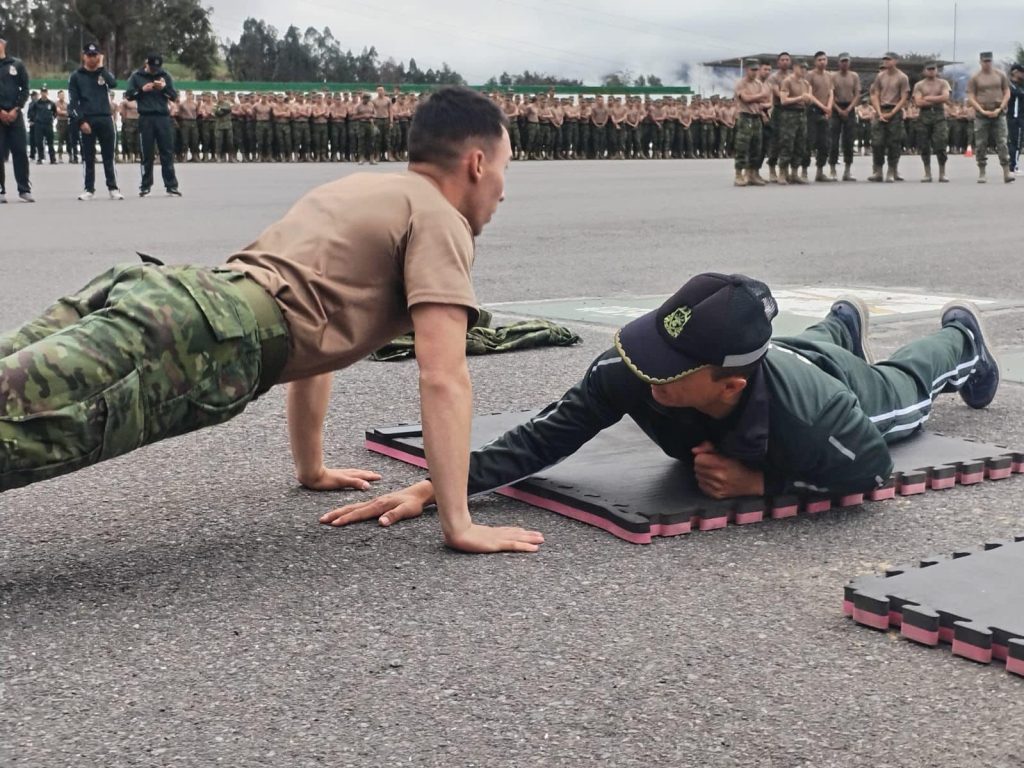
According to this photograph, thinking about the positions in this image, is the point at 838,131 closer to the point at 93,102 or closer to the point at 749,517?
the point at 93,102

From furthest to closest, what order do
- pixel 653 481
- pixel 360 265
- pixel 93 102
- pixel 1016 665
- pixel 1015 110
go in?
pixel 1015 110 → pixel 93 102 → pixel 653 481 → pixel 360 265 → pixel 1016 665

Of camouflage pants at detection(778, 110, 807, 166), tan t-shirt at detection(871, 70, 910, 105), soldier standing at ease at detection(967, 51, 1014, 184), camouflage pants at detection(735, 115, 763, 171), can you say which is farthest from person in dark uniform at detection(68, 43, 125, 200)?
soldier standing at ease at detection(967, 51, 1014, 184)

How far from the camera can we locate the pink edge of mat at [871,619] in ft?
8.68

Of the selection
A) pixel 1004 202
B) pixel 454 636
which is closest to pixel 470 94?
pixel 454 636

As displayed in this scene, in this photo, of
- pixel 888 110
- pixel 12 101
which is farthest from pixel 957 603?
pixel 888 110

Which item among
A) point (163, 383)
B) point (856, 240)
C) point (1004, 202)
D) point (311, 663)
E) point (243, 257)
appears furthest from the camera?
point (1004, 202)

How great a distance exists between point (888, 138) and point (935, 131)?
0.92 m

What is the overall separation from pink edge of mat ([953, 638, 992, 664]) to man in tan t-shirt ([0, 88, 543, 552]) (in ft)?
3.23

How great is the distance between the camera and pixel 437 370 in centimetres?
302

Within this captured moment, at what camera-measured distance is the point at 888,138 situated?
23.1m

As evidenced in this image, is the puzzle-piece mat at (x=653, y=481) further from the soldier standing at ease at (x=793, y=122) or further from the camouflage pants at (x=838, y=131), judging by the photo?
the camouflage pants at (x=838, y=131)

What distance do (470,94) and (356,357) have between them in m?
0.66

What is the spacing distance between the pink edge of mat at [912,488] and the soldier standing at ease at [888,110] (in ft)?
63.7

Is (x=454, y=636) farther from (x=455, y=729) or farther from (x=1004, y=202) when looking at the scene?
(x=1004, y=202)
